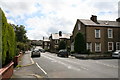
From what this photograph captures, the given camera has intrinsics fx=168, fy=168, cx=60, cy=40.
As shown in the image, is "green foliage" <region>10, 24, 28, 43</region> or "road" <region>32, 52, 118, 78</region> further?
"green foliage" <region>10, 24, 28, 43</region>

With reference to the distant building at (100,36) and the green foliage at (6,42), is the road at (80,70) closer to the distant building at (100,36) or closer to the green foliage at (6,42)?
the green foliage at (6,42)

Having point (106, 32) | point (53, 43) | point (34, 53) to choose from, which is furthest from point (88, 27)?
point (53, 43)

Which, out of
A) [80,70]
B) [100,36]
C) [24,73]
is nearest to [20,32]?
[100,36]

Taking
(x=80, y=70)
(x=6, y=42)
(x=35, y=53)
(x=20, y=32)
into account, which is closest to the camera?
(x=6, y=42)

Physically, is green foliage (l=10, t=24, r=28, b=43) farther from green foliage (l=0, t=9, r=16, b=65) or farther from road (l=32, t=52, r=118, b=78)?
green foliage (l=0, t=9, r=16, b=65)

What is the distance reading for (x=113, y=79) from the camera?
9547 mm

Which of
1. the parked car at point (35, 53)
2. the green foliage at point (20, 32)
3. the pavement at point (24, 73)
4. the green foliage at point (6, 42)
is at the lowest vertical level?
the pavement at point (24, 73)

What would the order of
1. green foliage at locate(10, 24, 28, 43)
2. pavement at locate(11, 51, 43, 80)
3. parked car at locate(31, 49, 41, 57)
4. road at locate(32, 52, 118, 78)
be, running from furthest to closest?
green foliage at locate(10, 24, 28, 43), parked car at locate(31, 49, 41, 57), road at locate(32, 52, 118, 78), pavement at locate(11, 51, 43, 80)

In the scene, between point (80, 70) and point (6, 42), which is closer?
point (6, 42)

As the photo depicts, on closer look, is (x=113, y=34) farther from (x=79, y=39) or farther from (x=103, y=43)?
(x=79, y=39)

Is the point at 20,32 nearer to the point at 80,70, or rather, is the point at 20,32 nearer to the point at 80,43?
the point at 80,43

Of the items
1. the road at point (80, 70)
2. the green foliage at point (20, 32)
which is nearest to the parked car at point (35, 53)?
the road at point (80, 70)

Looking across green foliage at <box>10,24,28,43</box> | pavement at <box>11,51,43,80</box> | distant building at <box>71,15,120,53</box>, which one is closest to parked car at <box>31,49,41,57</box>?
distant building at <box>71,15,120,53</box>

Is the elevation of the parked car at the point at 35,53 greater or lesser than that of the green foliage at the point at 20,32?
lesser
